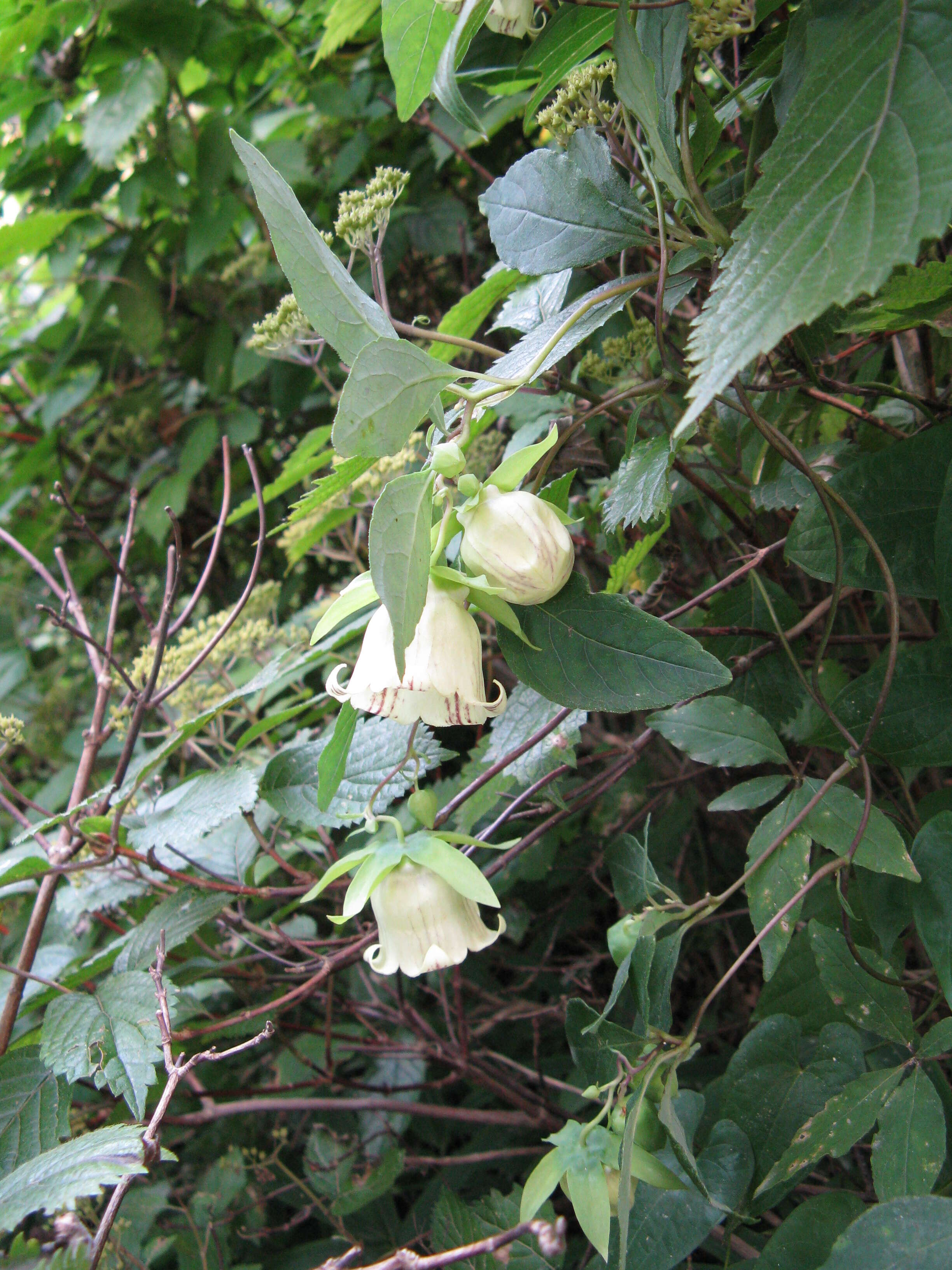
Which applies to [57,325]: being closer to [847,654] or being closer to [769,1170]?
[847,654]

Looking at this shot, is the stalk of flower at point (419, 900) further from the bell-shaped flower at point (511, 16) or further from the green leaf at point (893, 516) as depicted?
the bell-shaped flower at point (511, 16)

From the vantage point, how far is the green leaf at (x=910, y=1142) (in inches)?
17.4

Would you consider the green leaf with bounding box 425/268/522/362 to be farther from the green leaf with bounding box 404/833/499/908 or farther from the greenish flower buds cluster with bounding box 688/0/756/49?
the green leaf with bounding box 404/833/499/908

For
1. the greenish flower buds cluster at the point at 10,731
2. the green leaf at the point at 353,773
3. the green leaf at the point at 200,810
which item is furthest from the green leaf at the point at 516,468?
the greenish flower buds cluster at the point at 10,731

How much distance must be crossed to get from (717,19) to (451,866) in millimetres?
501

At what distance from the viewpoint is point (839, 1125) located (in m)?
0.49

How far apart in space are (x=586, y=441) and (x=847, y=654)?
0.98ft

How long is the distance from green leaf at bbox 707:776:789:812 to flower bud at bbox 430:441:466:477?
1.02 ft

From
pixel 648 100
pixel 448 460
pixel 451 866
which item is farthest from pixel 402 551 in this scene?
pixel 648 100

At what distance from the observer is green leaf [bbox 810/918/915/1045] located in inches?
20.2

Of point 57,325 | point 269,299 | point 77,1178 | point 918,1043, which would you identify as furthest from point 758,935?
point 57,325

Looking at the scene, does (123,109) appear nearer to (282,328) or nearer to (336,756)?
(282,328)

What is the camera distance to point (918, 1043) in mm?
509

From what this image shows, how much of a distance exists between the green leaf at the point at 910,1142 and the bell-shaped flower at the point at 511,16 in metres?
0.67
